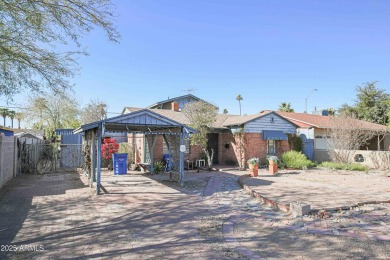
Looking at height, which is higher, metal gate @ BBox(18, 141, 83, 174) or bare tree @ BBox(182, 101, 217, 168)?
bare tree @ BBox(182, 101, 217, 168)

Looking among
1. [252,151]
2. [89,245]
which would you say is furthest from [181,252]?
[252,151]

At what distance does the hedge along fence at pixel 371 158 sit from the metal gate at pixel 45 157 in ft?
65.1

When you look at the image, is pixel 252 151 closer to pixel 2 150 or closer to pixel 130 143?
pixel 130 143

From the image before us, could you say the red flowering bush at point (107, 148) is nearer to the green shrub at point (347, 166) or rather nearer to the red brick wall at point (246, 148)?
the red brick wall at point (246, 148)

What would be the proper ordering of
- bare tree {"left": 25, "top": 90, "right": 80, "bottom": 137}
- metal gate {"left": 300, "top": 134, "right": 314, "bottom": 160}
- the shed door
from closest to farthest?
the shed door, metal gate {"left": 300, "top": 134, "right": 314, "bottom": 160}, bare tree {"left": 25, "top": 90, "right": 80, "bottom": 137}

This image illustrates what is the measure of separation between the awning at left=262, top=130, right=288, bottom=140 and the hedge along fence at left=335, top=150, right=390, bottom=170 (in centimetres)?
463

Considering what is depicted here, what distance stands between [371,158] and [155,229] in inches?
779

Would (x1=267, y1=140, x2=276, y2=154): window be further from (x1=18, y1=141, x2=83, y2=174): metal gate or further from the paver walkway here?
(x1=18, y1=141, x2=83, y2=174): metal gate

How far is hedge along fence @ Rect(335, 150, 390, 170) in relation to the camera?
65.9 feet

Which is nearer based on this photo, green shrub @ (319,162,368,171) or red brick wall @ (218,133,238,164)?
green shrub @ (319,162,368,171)

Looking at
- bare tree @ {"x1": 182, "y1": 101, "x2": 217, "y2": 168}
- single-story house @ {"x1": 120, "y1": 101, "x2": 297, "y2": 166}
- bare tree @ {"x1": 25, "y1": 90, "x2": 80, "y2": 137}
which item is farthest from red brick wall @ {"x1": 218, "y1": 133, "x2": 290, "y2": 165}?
bare tree @ {"x1": 25, "y1": 90, "x2": 80, "y2": 137}

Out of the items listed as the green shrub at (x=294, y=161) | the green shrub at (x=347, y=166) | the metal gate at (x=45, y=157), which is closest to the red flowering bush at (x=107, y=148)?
the metal gate at (x=45, y=157)

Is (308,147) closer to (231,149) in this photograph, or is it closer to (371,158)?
(371,158)

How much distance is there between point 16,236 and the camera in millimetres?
5934
